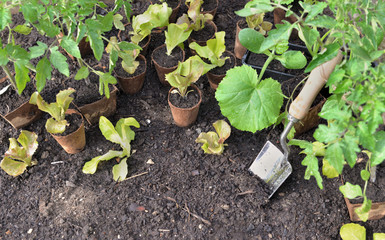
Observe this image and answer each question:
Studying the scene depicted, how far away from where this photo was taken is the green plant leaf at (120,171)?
5.80ft

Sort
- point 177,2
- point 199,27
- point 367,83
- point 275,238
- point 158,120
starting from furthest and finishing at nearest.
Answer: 1. point 177,2
2. point 199,27
3. point 158,120
4. point 275,238
5. point 367,83

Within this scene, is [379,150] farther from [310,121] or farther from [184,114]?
[184,114]

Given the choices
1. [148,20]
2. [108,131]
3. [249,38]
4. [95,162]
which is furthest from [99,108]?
[249,38]

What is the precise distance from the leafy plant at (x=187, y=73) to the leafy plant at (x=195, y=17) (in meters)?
0.39

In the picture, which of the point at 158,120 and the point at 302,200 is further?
the point at 158,120

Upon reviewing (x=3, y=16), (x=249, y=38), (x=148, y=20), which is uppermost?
(x=3, y=16)

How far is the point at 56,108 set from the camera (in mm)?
1760

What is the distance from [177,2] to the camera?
97.3 inches

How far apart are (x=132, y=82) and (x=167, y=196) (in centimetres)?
70

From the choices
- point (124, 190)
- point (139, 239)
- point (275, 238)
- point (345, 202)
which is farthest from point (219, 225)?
point (345, 202)

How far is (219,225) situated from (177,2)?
1.56m

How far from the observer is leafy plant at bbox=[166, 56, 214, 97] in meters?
1.81

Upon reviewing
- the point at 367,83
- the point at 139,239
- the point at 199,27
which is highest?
the point at 367,83

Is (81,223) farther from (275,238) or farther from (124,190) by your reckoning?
(275,238)
